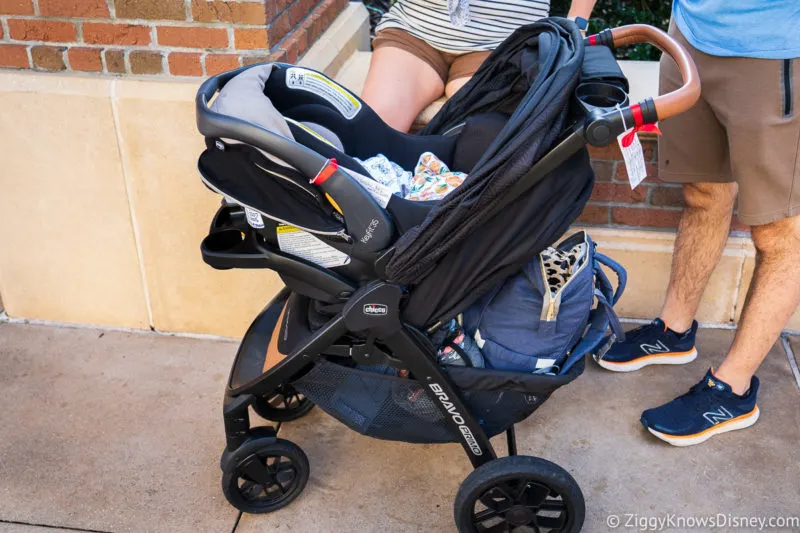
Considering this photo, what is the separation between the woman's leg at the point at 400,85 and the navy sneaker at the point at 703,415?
133 cm

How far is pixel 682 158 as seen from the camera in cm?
275

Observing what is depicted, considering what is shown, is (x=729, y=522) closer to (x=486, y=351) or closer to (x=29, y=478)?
(x=486, y=351)

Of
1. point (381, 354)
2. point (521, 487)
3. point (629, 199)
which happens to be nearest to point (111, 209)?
point (381, 354)

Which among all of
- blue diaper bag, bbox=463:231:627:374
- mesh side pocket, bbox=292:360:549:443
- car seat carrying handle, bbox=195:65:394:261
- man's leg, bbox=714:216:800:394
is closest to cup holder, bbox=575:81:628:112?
blue diaper bag, bbox=463:231:627:374

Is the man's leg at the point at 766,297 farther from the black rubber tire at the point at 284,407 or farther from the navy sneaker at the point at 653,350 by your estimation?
the black rubber tire at the point at 284,407

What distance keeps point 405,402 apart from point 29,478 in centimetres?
126

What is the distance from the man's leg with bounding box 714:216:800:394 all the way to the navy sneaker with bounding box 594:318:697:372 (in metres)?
0.30

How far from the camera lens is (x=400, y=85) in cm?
301

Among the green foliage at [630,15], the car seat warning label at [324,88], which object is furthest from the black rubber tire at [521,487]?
the green foliage at [630,15]

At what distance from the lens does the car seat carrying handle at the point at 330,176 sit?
1.86 metres

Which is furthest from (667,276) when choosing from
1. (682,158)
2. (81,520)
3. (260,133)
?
(81,520)

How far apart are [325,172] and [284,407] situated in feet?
3.91

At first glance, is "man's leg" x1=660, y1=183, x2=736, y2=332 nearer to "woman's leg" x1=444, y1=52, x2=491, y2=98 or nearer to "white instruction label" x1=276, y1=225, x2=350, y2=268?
"woman's leg" x1=444, y1=52, x2=491, y2=98

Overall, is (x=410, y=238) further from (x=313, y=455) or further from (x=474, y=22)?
(x=474, y=22)
